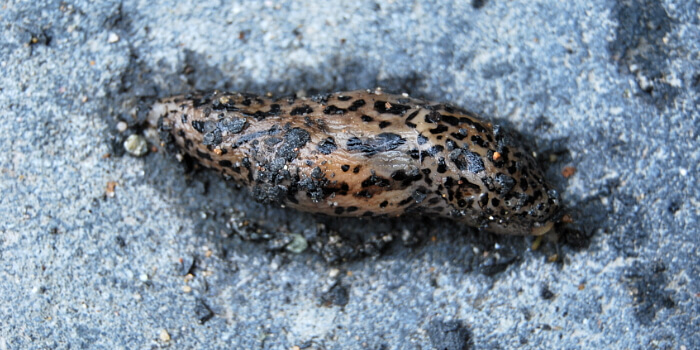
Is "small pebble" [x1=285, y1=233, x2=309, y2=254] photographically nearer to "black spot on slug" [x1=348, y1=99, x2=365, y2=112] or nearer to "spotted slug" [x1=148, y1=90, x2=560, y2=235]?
"spotted slug" [x1=148, y1=90, x2=560, y2=235]

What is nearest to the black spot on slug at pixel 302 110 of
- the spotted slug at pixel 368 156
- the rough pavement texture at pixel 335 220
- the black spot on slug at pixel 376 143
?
the spotted slug at pixel 368 156

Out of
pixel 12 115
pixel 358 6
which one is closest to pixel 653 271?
pixel 358 6

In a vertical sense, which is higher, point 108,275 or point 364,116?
point 364,116

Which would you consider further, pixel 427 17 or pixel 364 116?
pixel 427 17

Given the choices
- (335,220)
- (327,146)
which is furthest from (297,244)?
(327,146)

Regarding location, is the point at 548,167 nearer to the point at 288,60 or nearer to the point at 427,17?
the point at 427,17

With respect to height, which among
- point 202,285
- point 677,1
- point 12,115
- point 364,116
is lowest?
point 202,285
